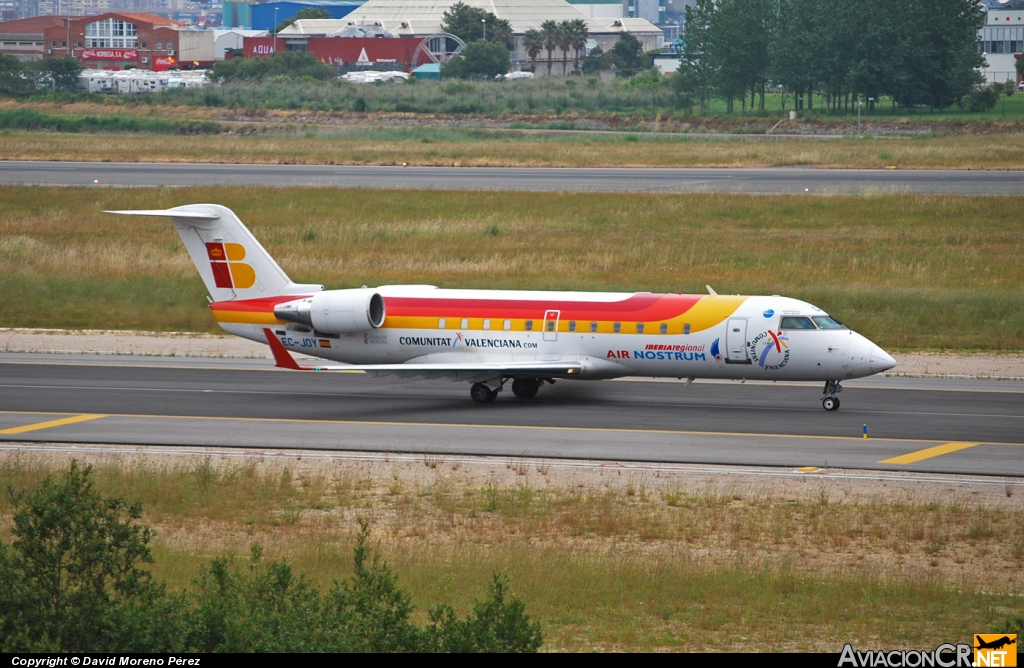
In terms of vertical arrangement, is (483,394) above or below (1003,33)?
below

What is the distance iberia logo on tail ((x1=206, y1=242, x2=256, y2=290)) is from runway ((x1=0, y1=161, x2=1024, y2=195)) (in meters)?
37.4

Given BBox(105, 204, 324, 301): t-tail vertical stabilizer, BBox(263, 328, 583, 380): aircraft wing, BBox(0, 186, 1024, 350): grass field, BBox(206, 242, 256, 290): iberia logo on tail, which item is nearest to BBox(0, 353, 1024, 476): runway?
BBox(263, 328, 583, 380): aircraft wing

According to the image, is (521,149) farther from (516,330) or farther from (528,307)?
(516,330)

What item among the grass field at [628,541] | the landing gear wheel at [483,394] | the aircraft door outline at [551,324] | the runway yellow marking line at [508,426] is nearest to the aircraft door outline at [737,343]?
the runway yellow marking line at [508,426]

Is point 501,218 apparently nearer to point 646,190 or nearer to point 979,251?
point 646,190

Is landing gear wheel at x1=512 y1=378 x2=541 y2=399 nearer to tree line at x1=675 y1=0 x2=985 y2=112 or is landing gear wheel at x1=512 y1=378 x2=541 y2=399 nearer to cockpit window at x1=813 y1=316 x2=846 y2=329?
cockpit window at x1=813 y1=316 x2=846 y2=329

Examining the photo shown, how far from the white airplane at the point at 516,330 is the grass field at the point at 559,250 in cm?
1008

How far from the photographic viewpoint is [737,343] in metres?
28.7

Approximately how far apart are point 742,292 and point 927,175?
35.7 metres

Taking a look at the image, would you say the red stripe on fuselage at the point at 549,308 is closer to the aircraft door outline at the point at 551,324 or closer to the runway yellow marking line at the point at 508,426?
the aircraft door outline at the point at 551,324

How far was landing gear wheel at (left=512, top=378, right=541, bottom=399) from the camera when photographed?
31.1m

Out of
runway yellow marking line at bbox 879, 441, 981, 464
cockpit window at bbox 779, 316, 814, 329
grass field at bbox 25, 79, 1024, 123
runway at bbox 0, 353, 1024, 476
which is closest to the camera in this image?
runway yellow marking line at bbox 879, 441, 981, 464

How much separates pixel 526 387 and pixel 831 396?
7.69m

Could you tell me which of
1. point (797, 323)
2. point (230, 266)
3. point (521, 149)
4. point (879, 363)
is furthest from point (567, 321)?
point (521, 149)
